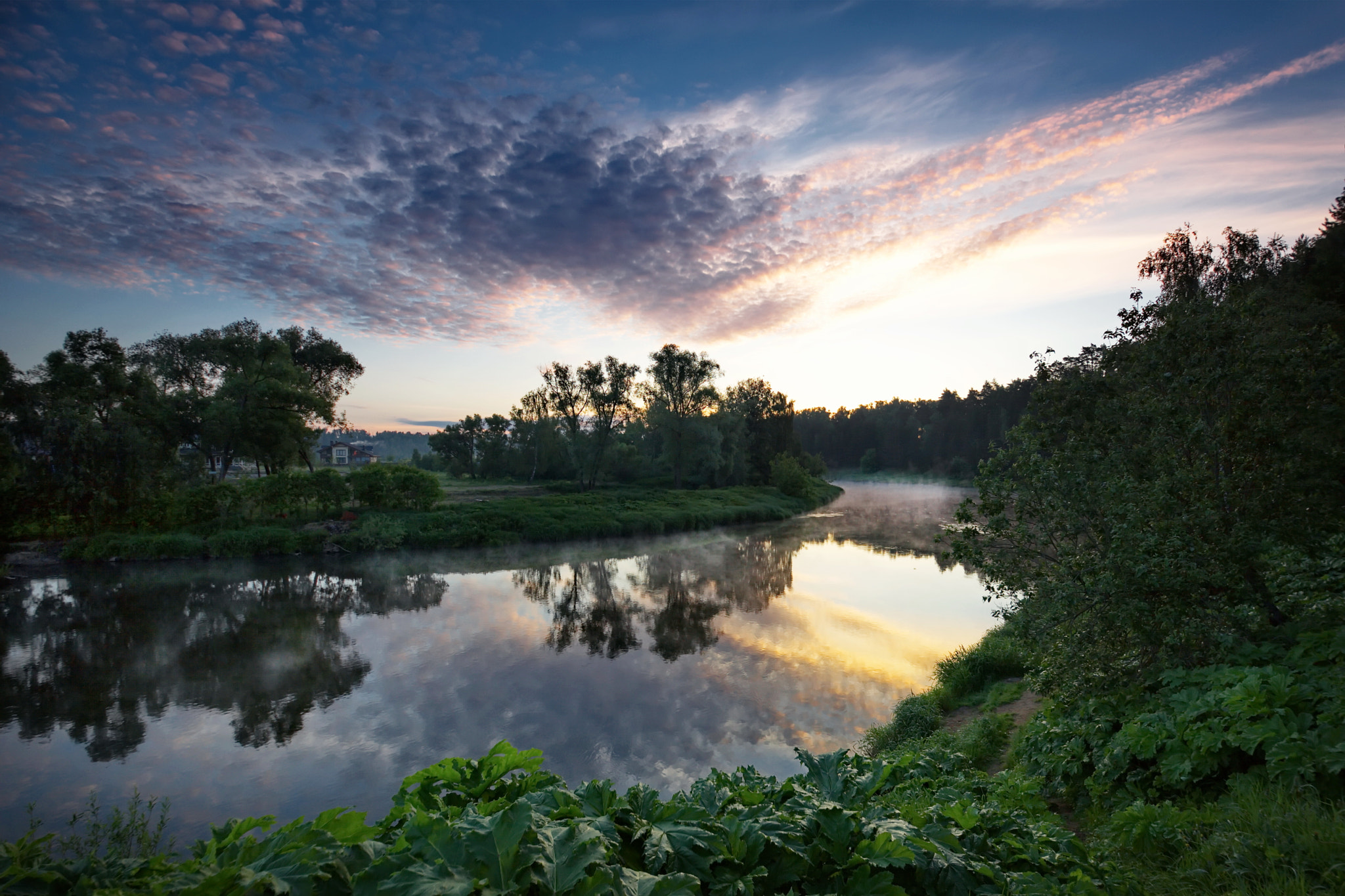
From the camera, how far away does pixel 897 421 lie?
112125 millimetres

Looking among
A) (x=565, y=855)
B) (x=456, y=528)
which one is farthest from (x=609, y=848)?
(x=456, y=528)

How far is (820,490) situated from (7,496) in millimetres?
53367

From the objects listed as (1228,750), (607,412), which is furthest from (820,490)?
(1228,750)

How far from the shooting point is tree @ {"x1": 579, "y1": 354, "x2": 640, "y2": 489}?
1834 inches

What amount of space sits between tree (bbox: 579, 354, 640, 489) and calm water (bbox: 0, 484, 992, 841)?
26980mm

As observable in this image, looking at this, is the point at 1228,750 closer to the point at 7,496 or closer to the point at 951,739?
the point at 951,739

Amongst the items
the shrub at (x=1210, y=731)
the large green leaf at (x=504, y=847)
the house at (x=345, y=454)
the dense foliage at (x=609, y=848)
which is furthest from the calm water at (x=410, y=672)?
the house at (x=345, y=454)

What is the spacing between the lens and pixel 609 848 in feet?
7.13

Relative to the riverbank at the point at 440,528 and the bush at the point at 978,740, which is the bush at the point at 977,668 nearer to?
the bush at the point at 978,740

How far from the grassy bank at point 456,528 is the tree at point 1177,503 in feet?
75.3

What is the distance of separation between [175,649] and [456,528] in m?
14.2

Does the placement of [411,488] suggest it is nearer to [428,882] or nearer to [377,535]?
[377,535]

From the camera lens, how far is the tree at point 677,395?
5225 centimetres

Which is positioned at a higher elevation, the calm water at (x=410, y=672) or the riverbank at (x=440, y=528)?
the riverbank at (x=440, y=528)
